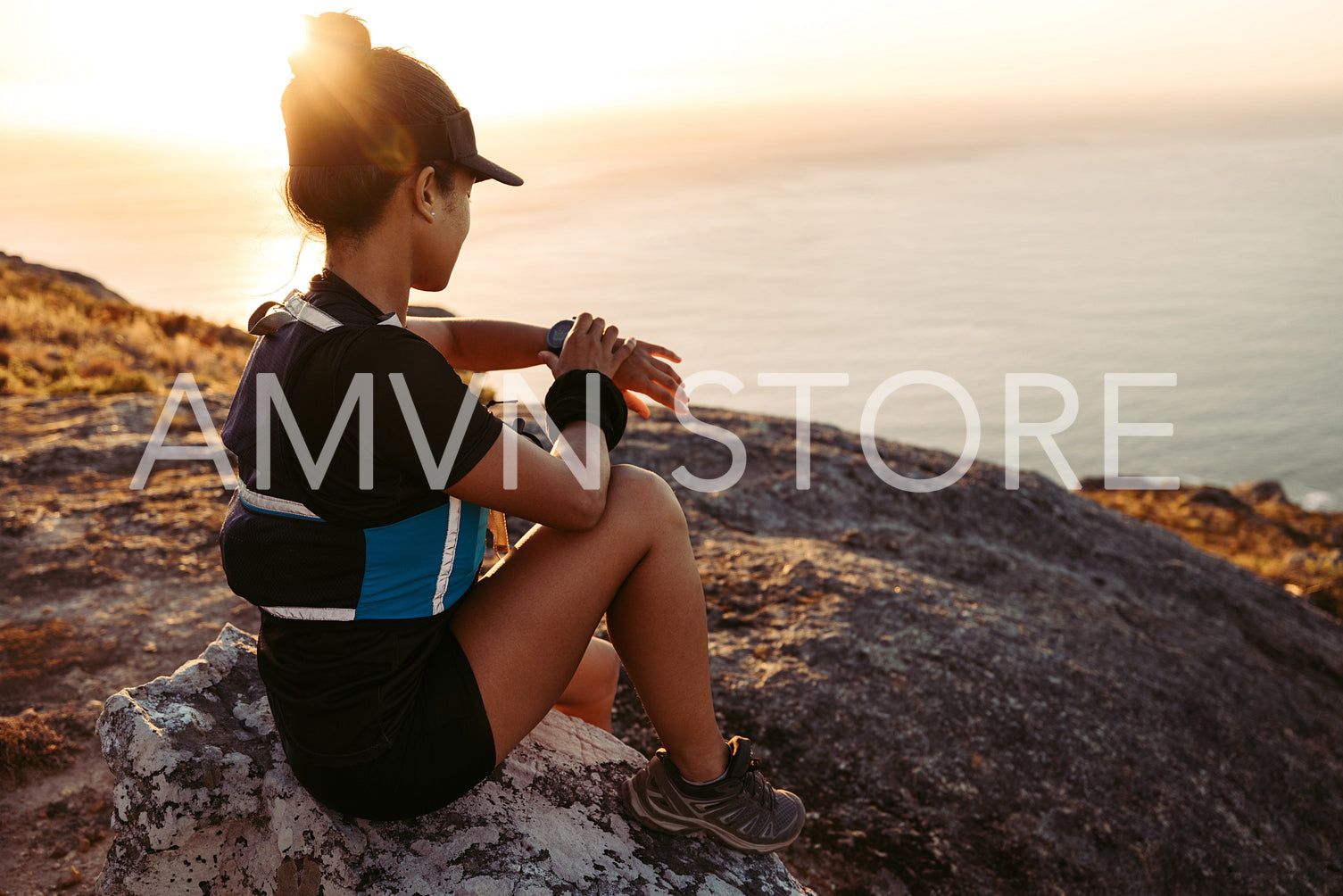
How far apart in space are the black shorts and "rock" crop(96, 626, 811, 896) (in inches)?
5.1

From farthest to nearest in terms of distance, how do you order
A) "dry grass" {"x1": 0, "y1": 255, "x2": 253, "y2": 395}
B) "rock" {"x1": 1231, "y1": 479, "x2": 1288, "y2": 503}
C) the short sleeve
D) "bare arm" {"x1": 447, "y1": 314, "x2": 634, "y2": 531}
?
"rock" {"x1": 1231, "y1": 479, "x2": 1288, "y2": 503} < "dry grass" {"x1": 0, "y1": 255, "x2": 253, "y2": 395} < "bare arm" {"x1": 447, "y1": 314, "x2": 634, "y2": 531} < the short sleeve

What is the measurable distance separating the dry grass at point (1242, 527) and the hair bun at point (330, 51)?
16.7 metres

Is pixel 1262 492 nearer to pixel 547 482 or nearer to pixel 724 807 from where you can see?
pixel 724 807

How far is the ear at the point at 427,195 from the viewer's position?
6.81ft

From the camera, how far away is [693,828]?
2543 mm

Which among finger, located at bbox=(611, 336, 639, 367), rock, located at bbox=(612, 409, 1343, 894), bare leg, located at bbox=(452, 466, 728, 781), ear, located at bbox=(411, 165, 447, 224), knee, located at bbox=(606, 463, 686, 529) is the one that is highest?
ear, located at bbox=(411, 165, 447, 224)

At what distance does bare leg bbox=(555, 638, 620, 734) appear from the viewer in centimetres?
301

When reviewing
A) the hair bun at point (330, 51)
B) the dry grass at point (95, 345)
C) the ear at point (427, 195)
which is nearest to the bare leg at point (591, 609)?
the ear at point (427, 195)

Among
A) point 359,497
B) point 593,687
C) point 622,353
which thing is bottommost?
point 593,687

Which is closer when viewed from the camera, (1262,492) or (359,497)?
(359,497)

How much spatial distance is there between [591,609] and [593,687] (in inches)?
36.6

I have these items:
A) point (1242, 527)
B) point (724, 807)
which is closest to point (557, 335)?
point (724, 807)

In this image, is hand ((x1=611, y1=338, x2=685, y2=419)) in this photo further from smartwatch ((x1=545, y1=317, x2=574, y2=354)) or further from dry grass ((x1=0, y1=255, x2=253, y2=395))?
dry grass ((x1=0, y1=255, x2=253, y2=395))

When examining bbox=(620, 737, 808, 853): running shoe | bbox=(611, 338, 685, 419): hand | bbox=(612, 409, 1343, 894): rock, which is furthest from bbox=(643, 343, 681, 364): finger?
bbox=(612, 409, 1343, 894): rock
